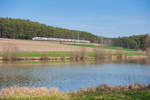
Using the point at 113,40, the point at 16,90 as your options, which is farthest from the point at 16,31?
the point at 16,90

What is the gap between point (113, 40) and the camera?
5999 inches

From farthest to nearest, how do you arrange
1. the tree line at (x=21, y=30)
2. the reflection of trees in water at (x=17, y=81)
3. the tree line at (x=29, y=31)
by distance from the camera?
the tree line at (x=29, y=31) < the tree line at (x=21, y=30) < the reflection of trees in water at (x=17, y=81)

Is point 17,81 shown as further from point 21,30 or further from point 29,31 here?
point 29,31

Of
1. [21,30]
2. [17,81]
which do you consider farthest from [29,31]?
[17,81]

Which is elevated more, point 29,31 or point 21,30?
point 21,30

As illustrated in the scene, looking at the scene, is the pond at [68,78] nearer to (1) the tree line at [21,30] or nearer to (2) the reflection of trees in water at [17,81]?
(2) the reflection of trees in water at [17,81]

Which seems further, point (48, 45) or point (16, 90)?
point (48, 45)

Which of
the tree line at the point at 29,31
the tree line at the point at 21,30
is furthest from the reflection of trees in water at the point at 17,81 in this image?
the tree line at the point at 21,30

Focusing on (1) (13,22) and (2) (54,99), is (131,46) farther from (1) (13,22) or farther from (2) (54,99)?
(2) (54,99)

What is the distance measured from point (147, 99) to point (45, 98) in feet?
15.3

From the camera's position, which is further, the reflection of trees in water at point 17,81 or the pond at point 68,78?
the reflection of trees in water at point 17,81

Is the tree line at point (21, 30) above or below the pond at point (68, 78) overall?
above

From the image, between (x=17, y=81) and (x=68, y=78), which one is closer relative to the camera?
(x=17, y=81)

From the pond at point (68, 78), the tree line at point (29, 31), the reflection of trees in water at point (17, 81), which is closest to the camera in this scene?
the pond at point (68, 78)
